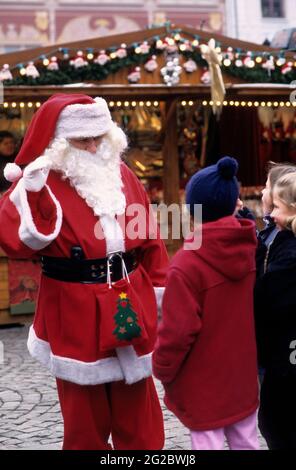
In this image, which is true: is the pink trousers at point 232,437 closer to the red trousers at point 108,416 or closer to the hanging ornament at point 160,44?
the red trousers at point 108,416

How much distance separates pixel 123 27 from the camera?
101 ft

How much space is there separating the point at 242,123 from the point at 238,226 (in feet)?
22.8

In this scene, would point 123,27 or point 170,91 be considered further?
point 123,27

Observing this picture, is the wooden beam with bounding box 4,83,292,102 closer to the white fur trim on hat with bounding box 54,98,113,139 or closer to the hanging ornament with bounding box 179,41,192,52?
the hanging ornament with bounding box 179,41,192,52

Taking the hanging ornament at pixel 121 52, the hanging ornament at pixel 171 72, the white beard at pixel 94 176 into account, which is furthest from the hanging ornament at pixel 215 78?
the white beard at pixel 94 176

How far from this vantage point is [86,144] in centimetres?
370

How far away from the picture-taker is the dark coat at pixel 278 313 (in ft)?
10.9

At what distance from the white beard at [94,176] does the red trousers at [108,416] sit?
0.79m

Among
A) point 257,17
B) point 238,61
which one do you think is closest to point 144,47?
point 238,61

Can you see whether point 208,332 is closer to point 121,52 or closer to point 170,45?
point 121,52

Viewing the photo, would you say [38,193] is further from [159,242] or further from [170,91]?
[170,91]

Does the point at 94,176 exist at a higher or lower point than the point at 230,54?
higher

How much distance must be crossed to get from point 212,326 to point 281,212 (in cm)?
68
